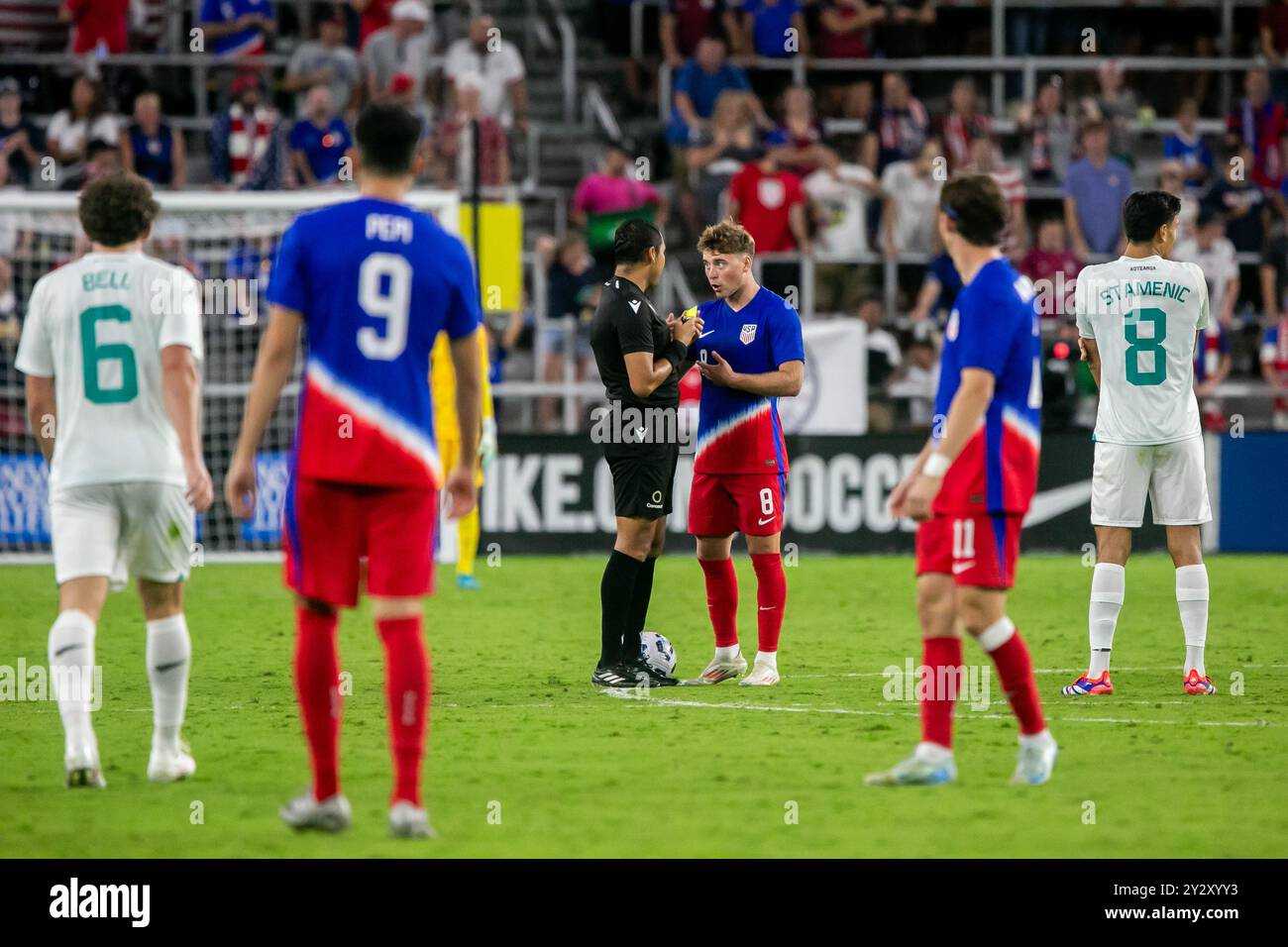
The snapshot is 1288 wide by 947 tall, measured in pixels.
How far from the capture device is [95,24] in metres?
21.2

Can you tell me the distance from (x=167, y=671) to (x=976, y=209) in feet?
11.5

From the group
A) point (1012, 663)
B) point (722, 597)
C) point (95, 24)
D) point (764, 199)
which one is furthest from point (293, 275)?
point (95, 24)

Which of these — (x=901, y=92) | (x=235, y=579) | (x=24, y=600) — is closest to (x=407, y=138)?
(x=24, y=600)

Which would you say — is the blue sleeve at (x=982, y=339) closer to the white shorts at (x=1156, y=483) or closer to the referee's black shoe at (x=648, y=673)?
the white shorts at (x=1156, y=483)

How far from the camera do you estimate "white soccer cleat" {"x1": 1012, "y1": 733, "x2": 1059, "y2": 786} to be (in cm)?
695

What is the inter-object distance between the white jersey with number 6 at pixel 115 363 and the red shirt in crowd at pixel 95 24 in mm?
15550

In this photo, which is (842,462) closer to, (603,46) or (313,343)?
(603,46)

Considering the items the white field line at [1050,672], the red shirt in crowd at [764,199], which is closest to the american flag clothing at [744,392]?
the white field line at [1050,672]

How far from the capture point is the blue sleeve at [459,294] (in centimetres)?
611

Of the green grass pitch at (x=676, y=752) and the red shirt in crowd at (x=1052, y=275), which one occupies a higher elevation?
the red shirt in crowd at (x=1052, y=275)

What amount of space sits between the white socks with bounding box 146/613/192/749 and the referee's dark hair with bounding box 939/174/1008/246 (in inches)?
130

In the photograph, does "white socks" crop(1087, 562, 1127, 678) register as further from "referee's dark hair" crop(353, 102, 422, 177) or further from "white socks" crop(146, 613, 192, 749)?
"referee's dark hair" crop(353, 102, 422, 177)

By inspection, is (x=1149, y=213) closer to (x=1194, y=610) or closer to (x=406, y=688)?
(x=1194, y=610)

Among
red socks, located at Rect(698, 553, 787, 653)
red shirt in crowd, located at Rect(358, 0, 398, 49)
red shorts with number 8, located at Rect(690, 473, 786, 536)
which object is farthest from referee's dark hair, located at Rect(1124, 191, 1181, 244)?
red shirt in crowd, located at Rect(358, 0, 398, 49)
